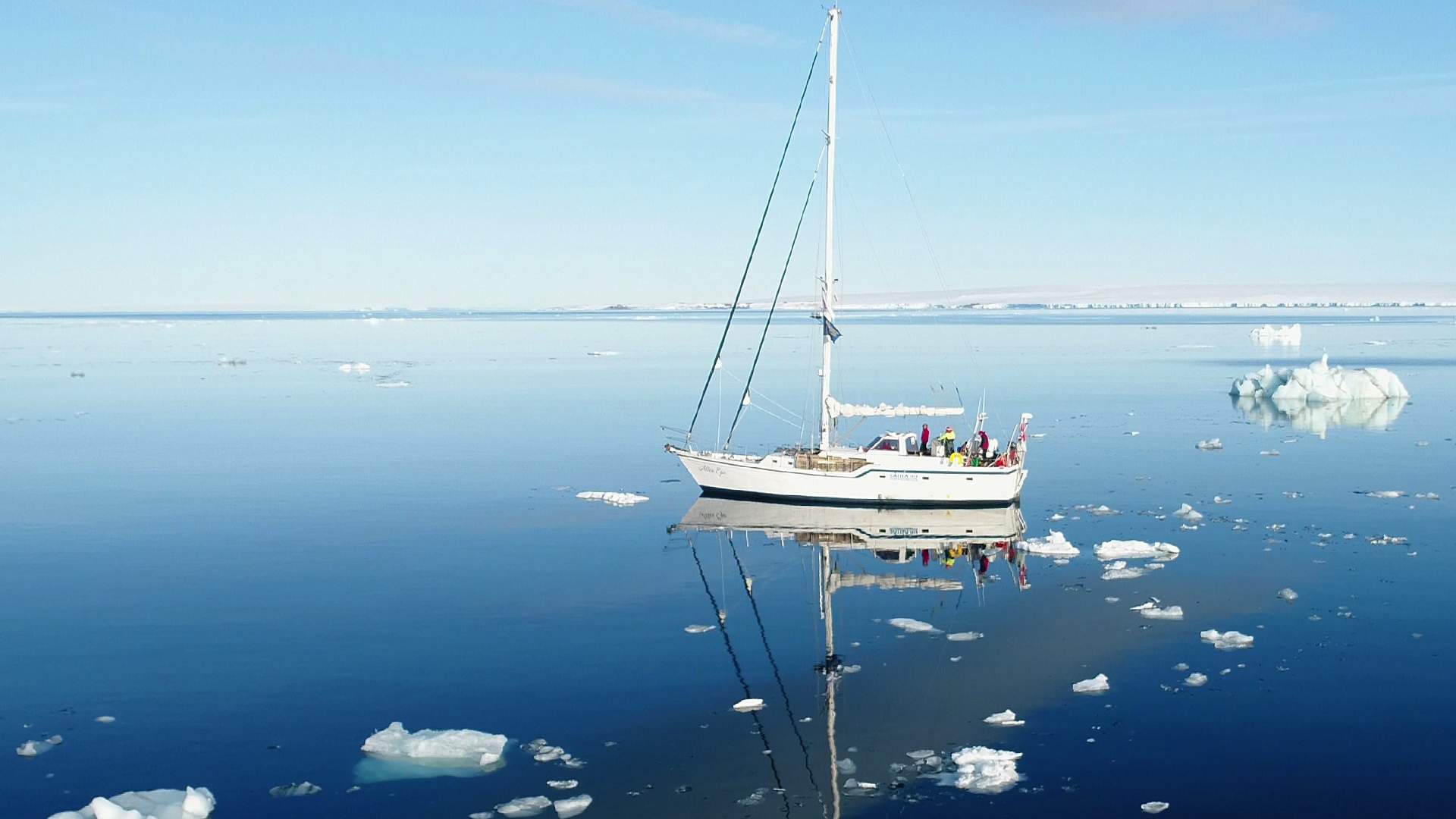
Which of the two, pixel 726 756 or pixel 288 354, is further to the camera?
pixel 288 354

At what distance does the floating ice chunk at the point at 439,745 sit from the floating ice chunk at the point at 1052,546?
15.2m

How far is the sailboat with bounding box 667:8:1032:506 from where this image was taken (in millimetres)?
33531

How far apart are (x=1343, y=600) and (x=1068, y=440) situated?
23346 mm

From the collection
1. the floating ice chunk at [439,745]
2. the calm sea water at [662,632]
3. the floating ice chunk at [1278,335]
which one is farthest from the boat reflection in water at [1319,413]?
the floating ice chunk at [1278,335]

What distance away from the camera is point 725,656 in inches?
803

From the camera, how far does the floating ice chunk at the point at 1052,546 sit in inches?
1075

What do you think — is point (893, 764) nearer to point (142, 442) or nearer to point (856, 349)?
point (142, 442)

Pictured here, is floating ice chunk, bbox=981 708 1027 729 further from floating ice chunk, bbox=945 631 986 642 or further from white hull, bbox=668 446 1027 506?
white hull, bbox=668 446 1027 506

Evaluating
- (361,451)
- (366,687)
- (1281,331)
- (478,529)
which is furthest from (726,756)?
(1281,331)

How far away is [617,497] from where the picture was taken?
113 feet

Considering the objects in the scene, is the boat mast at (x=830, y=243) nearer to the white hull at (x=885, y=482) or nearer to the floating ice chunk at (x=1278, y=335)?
the white hull at (x=885, y=482)

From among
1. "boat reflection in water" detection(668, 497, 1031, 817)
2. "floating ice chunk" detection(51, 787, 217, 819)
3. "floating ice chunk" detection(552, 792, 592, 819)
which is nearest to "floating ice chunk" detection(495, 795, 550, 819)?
"floating ice chunk" detection(552, 792, 592, 819)

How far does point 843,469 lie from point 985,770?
18.9 metres

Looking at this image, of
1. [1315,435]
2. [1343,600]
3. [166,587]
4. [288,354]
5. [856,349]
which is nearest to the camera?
[1343,600]
